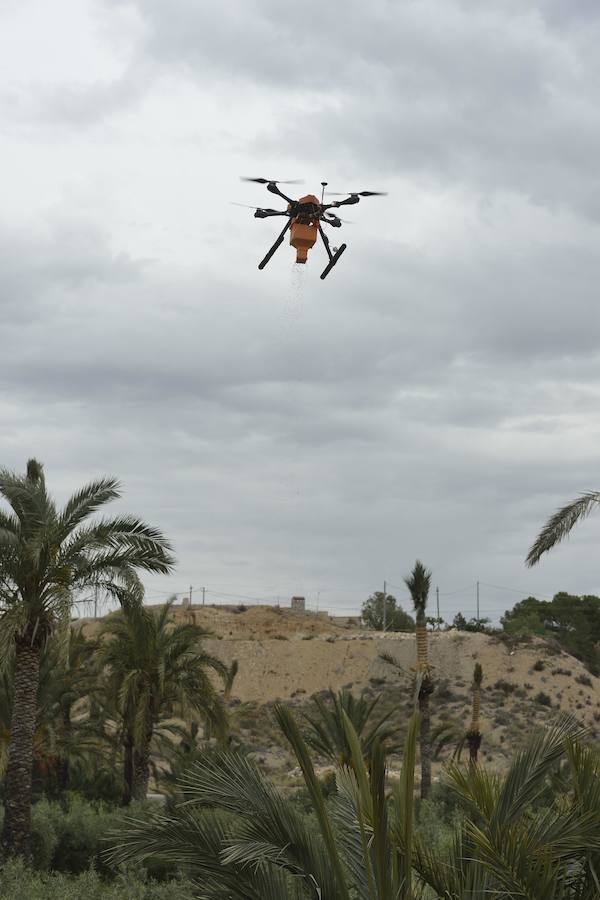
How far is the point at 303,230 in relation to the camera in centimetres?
2320

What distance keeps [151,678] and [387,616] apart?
8315 cm

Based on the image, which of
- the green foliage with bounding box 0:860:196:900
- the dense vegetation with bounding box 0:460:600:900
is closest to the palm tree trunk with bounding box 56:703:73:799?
the dense vegetation with bounding box 0:460:600:900

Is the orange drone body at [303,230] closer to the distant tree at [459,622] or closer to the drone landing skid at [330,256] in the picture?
the drone landing skid at [330,256]

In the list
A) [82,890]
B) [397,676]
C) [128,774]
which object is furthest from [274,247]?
[397,676]

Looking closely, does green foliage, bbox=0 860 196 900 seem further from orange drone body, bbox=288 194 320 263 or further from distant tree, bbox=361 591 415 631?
distant tree, bbox=361 591 415 631

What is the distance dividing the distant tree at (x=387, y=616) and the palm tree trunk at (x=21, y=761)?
85235 millimetres

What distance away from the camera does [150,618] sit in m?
30.3

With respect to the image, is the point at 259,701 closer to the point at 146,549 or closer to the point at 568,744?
the point at 146,549

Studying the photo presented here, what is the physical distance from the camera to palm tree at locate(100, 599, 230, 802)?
29.5 m

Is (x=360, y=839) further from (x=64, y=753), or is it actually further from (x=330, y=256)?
(x=64, y=753)

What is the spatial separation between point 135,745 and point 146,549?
28.5 feet

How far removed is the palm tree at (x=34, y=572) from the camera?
2202 cm

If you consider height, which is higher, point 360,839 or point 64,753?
point 360,839

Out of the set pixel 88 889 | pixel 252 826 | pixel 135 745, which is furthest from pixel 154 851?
pixel 135 745
